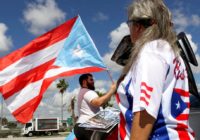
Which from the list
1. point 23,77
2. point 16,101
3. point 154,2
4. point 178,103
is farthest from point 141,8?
point 23,77

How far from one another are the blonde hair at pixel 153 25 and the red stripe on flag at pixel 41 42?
3.95 meters

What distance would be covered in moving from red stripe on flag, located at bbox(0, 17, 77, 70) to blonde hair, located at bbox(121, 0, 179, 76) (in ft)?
13.0

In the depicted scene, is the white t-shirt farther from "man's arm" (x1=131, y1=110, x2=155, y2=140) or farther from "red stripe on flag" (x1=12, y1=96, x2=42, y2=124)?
"man's arm" (x1=131, y1=110, x2=155, y2=140)

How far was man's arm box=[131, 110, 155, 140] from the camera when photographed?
1.88 meters

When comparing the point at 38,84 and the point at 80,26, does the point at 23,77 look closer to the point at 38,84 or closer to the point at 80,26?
the point at 38,84

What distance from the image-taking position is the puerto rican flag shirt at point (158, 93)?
1904 mm

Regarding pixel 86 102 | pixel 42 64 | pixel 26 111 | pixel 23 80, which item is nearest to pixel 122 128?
pixel 26 111

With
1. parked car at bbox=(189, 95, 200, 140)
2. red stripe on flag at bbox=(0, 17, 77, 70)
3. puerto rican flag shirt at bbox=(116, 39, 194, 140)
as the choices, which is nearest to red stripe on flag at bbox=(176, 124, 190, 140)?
puerto rican flag shirt at bbox=(116, 39, 194, 140)

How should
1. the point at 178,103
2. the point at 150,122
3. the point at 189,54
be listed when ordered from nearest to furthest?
1. the point at 150,122
2. the point at 178,103
3. the point at 189,54

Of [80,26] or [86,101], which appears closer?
[86,101]

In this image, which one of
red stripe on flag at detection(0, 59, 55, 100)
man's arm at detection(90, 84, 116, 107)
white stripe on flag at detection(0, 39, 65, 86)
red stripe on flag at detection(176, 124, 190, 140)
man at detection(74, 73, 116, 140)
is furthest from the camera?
white stripe on flag at detection(0, 39, 65, 86)

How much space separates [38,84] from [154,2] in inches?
135

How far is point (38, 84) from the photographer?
5.39 meters

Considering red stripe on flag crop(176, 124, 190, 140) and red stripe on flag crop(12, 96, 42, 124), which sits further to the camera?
red stripe on flag crop(12, 96, 42, 124)
